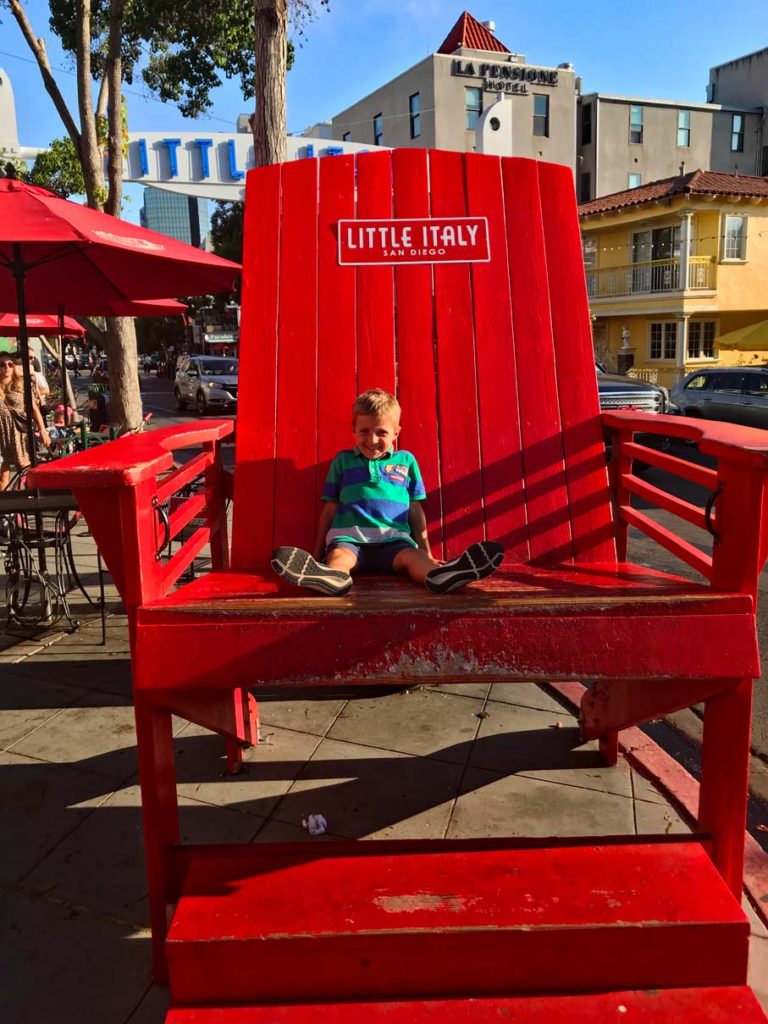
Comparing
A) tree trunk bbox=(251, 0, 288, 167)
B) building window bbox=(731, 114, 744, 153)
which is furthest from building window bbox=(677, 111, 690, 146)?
tree trunk bbox=(251, 0, 288, 167)

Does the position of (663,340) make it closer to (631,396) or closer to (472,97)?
(472,97)

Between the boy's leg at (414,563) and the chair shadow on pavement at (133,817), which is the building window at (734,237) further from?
the boy's leg at (414,563)

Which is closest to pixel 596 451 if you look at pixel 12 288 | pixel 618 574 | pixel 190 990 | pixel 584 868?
pixel 618 574

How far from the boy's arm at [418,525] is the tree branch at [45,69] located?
9.19 meters

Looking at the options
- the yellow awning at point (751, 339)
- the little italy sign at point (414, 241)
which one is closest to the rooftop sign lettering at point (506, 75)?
the yellow awning at point (751, 339)

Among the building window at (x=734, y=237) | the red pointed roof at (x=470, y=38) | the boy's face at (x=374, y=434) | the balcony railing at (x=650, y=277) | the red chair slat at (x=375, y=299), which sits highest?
the red pointed roof at (x=470, y=38)

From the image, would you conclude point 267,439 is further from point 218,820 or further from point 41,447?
point 41,447

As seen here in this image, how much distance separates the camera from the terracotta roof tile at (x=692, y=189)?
25.2 m

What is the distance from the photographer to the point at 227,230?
38938 mm

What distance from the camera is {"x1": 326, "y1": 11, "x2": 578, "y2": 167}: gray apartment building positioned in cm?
3400

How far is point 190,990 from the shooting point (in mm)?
1859

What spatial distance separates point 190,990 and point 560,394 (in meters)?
2.50

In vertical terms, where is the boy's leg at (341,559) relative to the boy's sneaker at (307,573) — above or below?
below

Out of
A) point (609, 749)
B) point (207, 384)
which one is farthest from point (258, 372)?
point (207, 384)
